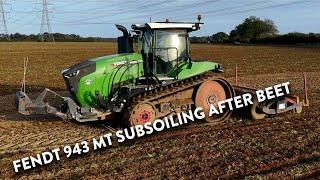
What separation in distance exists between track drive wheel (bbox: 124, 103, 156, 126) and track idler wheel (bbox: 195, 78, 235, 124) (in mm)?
1268

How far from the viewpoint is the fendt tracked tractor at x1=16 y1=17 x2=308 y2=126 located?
11.3 metres

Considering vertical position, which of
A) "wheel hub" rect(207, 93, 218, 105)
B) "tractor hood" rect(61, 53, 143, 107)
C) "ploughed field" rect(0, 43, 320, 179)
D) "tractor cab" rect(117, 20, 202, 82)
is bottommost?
"ploughed field" rect(0, 43, 320, 179)

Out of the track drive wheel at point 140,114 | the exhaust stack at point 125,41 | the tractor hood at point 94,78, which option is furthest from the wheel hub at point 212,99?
the exhaust stack at point 125,41

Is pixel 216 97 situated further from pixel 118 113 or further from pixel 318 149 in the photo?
pixel 318 149

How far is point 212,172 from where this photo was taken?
761 centimetres

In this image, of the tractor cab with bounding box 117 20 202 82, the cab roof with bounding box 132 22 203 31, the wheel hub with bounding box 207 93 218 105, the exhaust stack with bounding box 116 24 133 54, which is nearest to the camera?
the cab roof with bounding box 132 22 203 31

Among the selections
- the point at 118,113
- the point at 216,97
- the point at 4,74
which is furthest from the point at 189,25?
the point at 4,74

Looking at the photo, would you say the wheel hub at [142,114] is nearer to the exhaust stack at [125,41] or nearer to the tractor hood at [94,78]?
the tractor hood at [94,78]

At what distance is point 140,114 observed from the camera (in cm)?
1126

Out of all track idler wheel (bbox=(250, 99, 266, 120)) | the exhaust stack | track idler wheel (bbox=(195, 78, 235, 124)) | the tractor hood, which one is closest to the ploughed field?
track idler wheel (bbox=(250, 99, 266, 120))

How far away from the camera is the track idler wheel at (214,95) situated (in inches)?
476

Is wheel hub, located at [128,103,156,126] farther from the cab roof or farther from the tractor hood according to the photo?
the cab roof

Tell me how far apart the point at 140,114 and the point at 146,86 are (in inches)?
31.9

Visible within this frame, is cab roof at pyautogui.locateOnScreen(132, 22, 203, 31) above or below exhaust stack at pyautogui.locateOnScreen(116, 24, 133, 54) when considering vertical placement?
above
